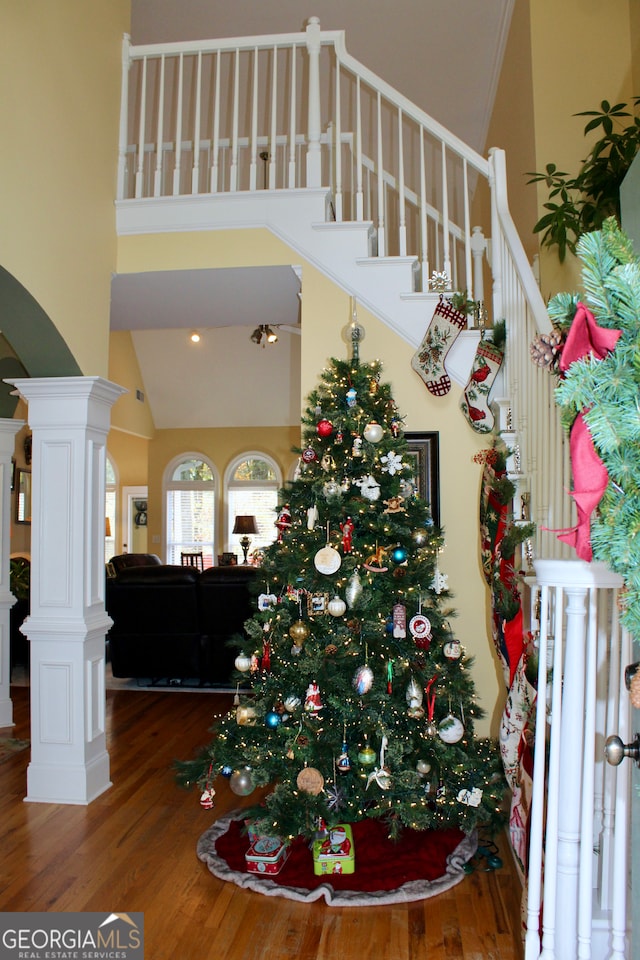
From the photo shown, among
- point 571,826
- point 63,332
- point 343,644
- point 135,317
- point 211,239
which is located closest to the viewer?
point 571,826

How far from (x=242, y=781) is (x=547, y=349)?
2308 millimetres

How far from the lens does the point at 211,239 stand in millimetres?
3885

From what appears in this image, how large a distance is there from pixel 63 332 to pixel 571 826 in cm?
297

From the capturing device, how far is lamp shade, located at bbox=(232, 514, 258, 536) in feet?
33.5

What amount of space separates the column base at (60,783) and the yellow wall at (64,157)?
6.50ft

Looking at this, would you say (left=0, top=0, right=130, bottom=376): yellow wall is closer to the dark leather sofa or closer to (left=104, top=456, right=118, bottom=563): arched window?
the dark leather sofa

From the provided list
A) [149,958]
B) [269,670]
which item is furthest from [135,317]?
[149,958]

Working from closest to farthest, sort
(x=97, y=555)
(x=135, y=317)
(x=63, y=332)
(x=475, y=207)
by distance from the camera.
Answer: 1. (x=63, y=332)
2. (x=97, y=555)
3. (x=135, y=317)
4. (x=475, y=207)

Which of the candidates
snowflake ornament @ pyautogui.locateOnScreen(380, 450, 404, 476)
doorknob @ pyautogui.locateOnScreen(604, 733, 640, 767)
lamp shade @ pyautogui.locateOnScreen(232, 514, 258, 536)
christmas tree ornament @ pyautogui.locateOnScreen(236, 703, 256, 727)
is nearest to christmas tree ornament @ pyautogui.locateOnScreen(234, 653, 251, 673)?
christmas tree ornament @ pyautogui.locateOnScreen(236, 703, 256, 727)

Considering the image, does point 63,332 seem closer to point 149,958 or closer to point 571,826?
point 149,958

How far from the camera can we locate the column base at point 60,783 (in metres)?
3.35

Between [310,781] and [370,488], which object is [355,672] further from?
[370,488]

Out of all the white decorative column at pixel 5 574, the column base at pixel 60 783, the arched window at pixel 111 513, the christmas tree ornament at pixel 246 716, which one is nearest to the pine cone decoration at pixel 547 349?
the christmas tree ornament at pixel 246 716

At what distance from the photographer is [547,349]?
1.05 metres
